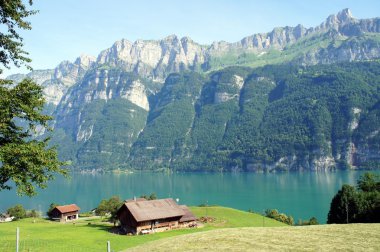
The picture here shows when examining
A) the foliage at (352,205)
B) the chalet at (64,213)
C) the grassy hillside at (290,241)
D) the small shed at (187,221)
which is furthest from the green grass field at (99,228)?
the grassy hillside at (290,241)

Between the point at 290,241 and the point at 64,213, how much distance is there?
83360 mm

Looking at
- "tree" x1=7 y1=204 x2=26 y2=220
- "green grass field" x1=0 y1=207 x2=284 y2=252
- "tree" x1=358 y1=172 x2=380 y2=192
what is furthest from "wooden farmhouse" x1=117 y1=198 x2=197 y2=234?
"tree" x1=7 y1=204 x2=26 y2=220

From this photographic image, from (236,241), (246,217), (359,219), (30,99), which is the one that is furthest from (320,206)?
(30,99)

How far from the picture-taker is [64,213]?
9362cm

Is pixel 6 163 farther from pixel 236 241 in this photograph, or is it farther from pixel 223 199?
pixel 223 199

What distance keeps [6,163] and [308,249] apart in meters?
14.7

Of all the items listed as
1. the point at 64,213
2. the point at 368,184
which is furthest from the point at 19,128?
the point at 64,213

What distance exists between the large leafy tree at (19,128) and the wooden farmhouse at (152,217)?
45.8 metres

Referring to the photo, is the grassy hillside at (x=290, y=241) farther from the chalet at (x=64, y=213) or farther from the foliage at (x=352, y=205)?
the chalet at (x=64, y=213)

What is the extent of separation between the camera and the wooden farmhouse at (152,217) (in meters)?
63.8

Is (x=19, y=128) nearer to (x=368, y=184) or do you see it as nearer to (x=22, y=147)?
(x=22, y=147)

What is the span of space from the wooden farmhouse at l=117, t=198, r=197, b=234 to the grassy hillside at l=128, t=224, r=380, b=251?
41519 millimetres

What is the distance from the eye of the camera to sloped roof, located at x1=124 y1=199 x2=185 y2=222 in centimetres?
6456

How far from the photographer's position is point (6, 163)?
1728 centimetres
